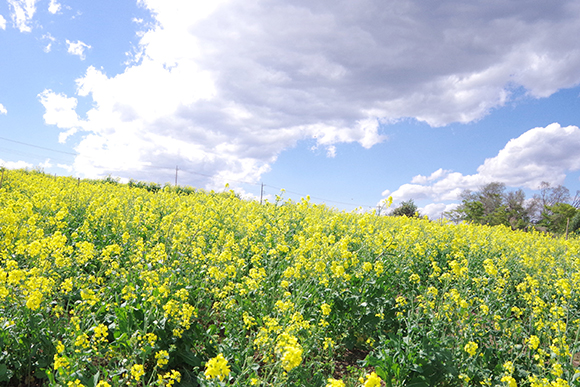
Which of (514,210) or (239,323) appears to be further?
(514,210)

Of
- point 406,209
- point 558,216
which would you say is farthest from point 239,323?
point 558,216

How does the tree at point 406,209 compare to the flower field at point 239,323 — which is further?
the tree at point 406,209

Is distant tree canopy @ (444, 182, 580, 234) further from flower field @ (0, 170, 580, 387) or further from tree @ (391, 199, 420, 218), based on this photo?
flower field @ (0, 170, 580, 387)

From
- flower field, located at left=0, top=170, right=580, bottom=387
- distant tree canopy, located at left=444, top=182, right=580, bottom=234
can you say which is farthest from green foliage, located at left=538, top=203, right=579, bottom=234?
flower field, located at left=0, top=170, right=580, bottom=387

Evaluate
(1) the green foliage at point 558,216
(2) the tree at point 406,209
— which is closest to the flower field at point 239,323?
(2) the tree at point 406,209

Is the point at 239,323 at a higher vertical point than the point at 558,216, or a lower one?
lower

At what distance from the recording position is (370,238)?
5828mm

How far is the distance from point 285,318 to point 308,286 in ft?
3.08

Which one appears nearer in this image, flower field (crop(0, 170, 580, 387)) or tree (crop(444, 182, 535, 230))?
flower field (crop(0, 170, 580, 387))

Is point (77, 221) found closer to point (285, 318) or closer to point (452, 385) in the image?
point (285, 318)

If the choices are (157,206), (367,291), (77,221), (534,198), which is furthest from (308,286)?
(534,198)

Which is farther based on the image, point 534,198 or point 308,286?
point 534,198

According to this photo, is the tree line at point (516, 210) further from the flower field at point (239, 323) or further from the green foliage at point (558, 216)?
the flower field at point (239, 323)

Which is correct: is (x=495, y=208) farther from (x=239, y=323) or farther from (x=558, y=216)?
(x=239, y=323)
